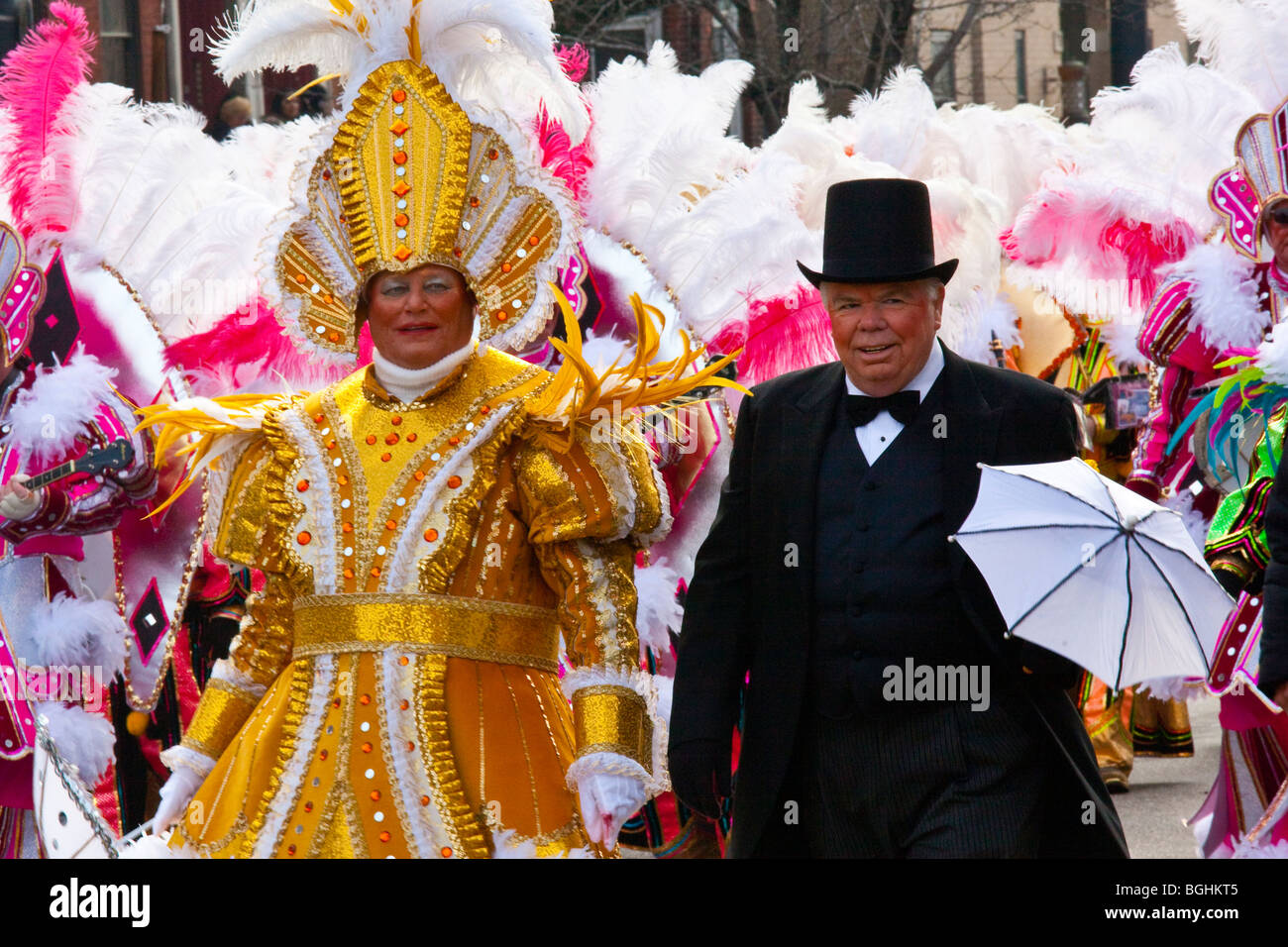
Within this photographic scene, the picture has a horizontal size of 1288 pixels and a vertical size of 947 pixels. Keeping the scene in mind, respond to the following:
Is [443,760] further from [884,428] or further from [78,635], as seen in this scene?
[78,635]

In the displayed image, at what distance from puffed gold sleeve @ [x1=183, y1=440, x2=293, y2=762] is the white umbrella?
1.46 meters

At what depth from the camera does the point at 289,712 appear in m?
3.99

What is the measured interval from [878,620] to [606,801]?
62 centimetres

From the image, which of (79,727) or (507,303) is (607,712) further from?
(79,727)

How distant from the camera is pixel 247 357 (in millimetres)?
6129

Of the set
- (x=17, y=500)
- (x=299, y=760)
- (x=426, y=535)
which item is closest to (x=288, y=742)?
(x=299, y=760)

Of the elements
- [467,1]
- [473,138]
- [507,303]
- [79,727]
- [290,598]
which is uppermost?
[467,1]

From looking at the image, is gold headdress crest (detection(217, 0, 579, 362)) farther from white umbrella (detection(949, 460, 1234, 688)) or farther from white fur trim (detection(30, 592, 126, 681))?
white fur trim (detection(30, 592, 126, 681))

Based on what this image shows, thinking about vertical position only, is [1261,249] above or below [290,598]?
above

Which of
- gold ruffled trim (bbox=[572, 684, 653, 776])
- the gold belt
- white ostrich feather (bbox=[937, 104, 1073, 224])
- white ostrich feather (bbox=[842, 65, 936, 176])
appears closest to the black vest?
gold ruffled trim (bbox=[572, 684, 653, 776])

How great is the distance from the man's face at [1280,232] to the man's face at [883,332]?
2.09 metres

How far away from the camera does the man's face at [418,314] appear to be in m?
4.11

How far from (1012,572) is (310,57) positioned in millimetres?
1953

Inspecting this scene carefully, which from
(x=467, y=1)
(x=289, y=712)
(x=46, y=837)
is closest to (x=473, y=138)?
(x=467, y=1)
